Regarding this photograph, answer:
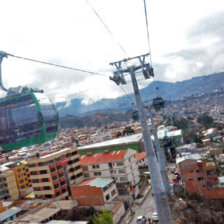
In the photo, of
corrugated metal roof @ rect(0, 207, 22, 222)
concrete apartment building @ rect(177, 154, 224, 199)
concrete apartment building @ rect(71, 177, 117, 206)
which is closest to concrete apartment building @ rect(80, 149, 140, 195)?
concrete apartment building @ rect(71, 177, 117, 206)

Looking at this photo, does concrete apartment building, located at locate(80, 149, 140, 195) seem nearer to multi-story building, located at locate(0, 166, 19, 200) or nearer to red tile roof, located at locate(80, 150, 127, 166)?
red tile roof, located at locate(80, 150, 127, 166)

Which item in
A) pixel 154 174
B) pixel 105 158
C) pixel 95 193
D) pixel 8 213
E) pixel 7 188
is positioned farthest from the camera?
pixel 7 188

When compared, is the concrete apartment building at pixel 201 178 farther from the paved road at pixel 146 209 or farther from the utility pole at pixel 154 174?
the utility pole at pixel 154 174

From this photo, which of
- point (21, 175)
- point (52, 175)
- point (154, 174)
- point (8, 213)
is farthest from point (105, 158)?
point (154, 174)

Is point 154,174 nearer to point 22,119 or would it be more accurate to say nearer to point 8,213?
point 22,119

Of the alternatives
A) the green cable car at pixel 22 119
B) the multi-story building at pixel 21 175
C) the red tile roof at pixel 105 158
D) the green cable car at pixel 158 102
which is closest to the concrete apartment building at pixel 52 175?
the red tile roof at pixel 105 158

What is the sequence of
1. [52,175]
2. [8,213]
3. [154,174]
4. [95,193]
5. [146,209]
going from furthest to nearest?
[52,175]
[8,213]
[146,209]
[95,193]
[154,174]
